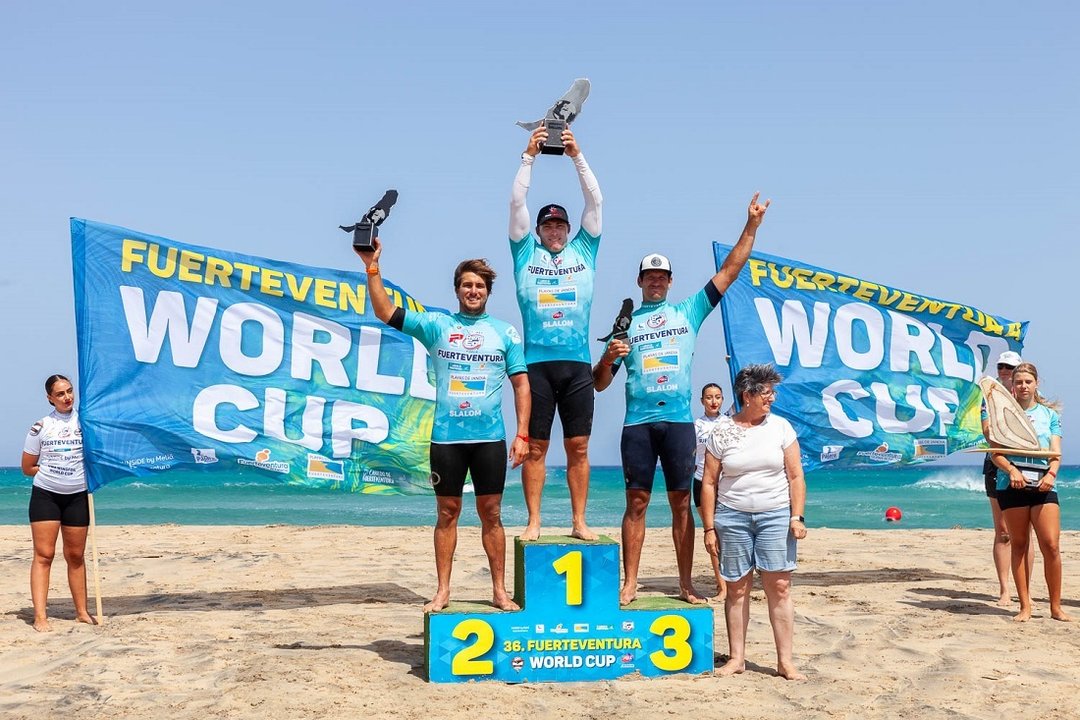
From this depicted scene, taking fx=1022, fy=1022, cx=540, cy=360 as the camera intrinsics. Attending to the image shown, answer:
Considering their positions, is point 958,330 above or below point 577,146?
below

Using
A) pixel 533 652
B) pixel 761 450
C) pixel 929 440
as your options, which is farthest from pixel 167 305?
pixel 929 440

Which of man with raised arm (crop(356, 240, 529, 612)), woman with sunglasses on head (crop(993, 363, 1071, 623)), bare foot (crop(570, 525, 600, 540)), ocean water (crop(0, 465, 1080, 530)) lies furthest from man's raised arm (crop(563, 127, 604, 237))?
ocean water (crop(0, 465, 1080, 530))

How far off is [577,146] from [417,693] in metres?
3.55

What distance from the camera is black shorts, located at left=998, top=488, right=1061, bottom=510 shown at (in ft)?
26.4

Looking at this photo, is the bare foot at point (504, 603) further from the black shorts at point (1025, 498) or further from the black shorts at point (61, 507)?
the black shorts at point (1025, 498)

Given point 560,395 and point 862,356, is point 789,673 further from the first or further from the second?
point 862,356

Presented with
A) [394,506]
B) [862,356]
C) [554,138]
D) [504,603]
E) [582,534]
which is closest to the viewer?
[504,603]

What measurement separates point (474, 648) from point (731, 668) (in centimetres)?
162

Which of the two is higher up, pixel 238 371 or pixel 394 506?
pixel 238 371

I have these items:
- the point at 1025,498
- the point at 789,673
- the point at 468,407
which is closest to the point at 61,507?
the point at 468,407

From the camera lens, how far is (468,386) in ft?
21.1

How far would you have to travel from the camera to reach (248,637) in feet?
24.9

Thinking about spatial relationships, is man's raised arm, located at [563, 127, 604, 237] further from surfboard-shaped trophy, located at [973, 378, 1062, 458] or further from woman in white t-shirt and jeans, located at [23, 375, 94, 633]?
woman in white t-shirt and jeans, located at [23, 375, 94, 633]

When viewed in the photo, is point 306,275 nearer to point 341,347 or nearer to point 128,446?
point 341,347
